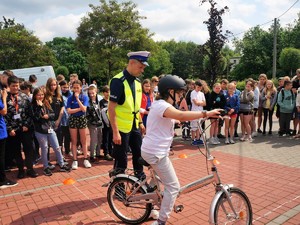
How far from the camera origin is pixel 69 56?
69500 mm

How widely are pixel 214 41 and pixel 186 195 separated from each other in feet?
38.7

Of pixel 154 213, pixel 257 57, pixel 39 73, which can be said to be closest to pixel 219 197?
pixel 154 213

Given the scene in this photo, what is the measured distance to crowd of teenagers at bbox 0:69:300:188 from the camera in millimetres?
5754

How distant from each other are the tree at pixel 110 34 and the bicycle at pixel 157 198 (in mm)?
22407

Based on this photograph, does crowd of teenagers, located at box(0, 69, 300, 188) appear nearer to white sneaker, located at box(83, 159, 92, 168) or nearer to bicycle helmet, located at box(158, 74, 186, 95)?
white sneaker, located at box(83, 159, 92, 168)

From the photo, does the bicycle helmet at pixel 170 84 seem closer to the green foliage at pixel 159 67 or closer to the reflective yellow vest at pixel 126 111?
the reflective yellow vest at pixel 126 111

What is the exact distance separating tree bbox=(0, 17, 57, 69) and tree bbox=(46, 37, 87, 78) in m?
31.6

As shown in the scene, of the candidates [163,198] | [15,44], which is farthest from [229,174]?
[15,44]

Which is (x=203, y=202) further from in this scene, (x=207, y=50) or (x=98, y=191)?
(x=207, y=50)

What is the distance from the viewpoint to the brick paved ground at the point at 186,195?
3.99 m

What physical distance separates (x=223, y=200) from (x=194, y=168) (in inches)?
127

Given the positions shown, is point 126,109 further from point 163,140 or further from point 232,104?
point 232,104

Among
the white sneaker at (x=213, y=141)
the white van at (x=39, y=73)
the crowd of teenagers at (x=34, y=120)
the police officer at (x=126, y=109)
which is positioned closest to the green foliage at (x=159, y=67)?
the white van at (x=39, y=73)

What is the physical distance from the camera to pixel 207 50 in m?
15.3
